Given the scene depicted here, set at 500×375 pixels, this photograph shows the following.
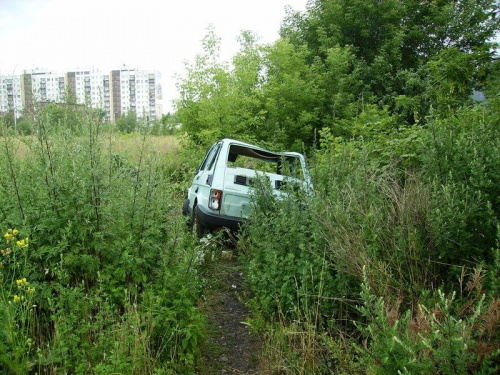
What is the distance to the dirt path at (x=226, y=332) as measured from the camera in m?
4.00

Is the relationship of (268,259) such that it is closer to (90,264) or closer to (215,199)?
(90,264)

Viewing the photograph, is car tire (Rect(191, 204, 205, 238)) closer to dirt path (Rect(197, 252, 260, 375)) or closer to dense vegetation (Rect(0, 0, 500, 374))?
dirt path (Rect(197, 252, 260, 375))

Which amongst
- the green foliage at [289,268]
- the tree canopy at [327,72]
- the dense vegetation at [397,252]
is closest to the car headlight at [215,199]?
the dense vegetation at [397,252]

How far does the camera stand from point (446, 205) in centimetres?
356

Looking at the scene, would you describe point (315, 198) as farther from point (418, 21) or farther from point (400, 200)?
point (418, 21)

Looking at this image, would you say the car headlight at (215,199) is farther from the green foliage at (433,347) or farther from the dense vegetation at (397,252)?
the green foliage at (433,347)

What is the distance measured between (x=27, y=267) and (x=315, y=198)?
2910 mm

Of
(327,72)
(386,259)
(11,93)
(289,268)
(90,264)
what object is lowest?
(289,268)

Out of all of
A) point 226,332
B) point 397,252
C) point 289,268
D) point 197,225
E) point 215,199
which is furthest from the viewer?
point 197,225

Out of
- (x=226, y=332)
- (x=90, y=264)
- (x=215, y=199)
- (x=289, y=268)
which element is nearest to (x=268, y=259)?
(x=289, y=268)

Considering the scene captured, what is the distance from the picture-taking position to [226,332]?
15.4 ft

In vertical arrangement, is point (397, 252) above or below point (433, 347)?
above

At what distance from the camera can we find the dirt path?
13.1ft

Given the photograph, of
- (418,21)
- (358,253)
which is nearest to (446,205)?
(358,253)
